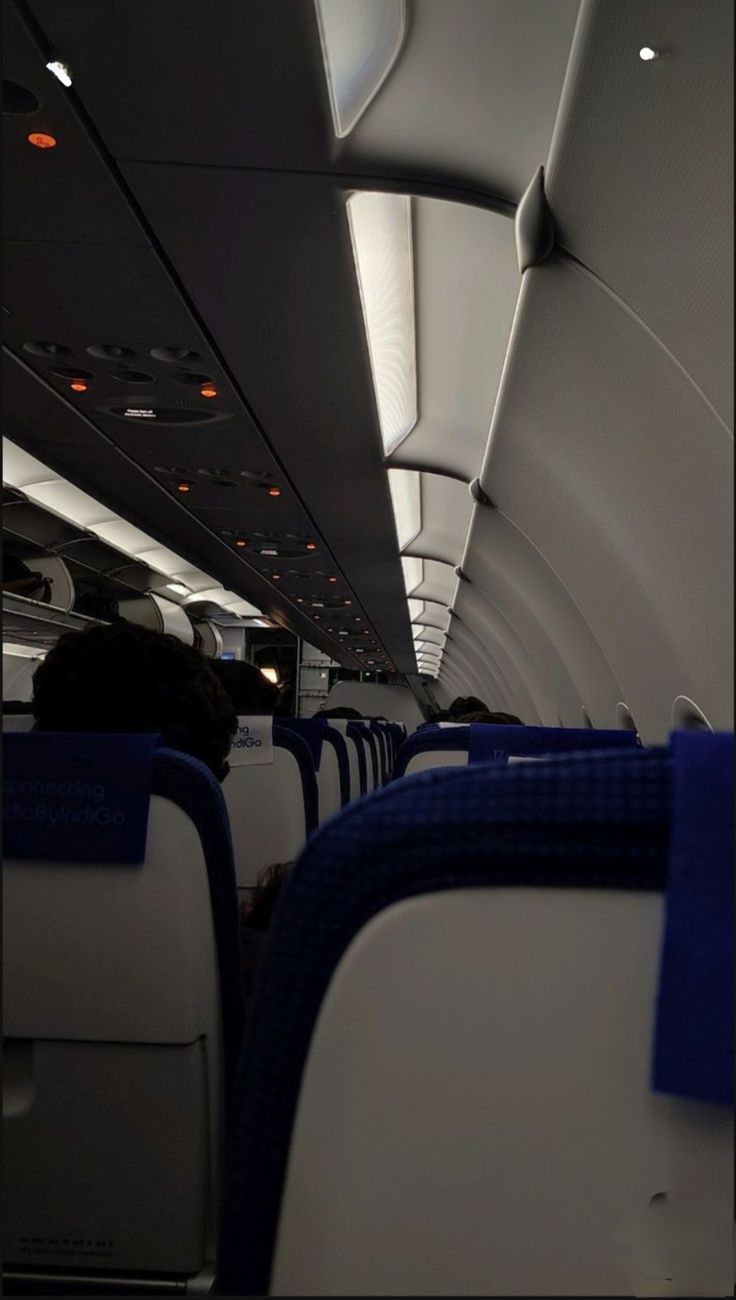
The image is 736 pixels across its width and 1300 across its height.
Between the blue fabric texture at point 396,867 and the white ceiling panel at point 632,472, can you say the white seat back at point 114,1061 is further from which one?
the blue fabric texture at point 396,867

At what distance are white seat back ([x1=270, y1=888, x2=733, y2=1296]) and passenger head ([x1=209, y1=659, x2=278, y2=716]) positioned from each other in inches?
172

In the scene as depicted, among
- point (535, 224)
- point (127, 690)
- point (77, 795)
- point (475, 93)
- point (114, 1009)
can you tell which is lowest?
point (114, 1009)

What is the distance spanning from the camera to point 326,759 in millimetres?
6117

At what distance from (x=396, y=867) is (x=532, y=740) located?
2.68m

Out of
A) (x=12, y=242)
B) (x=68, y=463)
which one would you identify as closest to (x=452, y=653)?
(x=68, y=463)

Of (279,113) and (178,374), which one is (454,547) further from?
(279,113)

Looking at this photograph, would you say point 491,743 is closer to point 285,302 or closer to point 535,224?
point 535,224

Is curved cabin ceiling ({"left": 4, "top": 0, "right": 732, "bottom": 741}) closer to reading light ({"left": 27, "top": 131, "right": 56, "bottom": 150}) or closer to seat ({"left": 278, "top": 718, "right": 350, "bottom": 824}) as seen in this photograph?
reading light ({"left": 27, "top": 131, "right": 56, "bottom": 150})

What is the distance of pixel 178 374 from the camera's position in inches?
218

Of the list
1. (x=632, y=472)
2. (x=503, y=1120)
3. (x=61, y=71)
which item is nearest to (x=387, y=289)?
(x=61, y=71)

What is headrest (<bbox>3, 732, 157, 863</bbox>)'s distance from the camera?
5.70 feet

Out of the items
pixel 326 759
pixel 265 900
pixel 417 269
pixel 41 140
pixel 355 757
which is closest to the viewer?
pixel 265 900

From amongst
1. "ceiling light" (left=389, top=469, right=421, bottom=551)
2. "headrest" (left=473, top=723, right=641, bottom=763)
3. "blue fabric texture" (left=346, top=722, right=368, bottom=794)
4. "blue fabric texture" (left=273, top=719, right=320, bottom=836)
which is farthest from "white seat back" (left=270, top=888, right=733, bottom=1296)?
"blue fabric texture" (left=346, top=722, right=368, bottom=794)

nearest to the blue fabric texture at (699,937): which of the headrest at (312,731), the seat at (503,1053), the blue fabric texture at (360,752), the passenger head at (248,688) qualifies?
the seat at (503,1053)
